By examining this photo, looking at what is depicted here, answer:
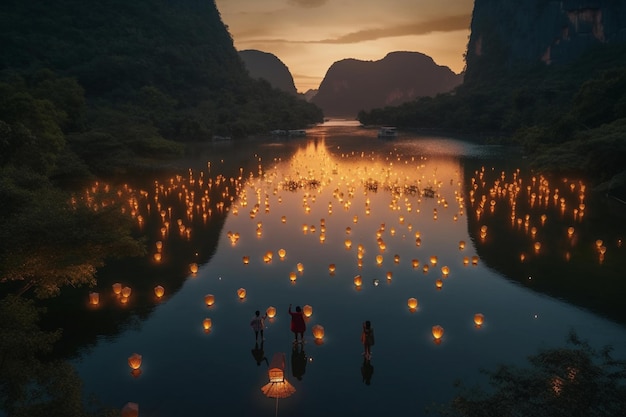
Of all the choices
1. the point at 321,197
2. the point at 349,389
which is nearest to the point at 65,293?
the point at 349,389

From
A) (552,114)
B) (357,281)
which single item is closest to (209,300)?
(357,281)

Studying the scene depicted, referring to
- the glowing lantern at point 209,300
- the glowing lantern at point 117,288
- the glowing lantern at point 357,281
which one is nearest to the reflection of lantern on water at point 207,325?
the glowing lantern at point 209,300

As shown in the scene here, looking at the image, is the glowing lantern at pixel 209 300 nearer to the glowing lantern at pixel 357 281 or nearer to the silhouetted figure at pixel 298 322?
the silhouetted figure at pixel 298 322

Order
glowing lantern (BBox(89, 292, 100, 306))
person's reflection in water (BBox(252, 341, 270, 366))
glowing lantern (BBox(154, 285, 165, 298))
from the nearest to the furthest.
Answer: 1. person's reflection in water (BBox(252, 341, 270, 366))
2. glowing lantern (BBox(89, 292, 100, 306))
3. glowing lantern (BBox(154, 285, 165, 298))

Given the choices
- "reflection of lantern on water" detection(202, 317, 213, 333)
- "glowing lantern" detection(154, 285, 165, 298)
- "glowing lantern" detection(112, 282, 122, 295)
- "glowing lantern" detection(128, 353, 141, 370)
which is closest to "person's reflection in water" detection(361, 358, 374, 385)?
"reflection of lantern on water" detection(202, 317, 213, 333)

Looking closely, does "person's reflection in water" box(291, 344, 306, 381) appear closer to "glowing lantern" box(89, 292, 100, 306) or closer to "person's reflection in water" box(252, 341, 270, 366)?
"person's reflection in water" box(252, 341, 270, 366)

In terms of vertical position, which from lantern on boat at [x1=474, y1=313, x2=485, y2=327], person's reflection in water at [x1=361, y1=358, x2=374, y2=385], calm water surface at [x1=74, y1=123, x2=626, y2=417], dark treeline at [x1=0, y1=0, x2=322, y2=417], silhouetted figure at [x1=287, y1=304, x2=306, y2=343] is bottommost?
calm water surface at [x1=74, y1=123, x2=626, y2=417]
